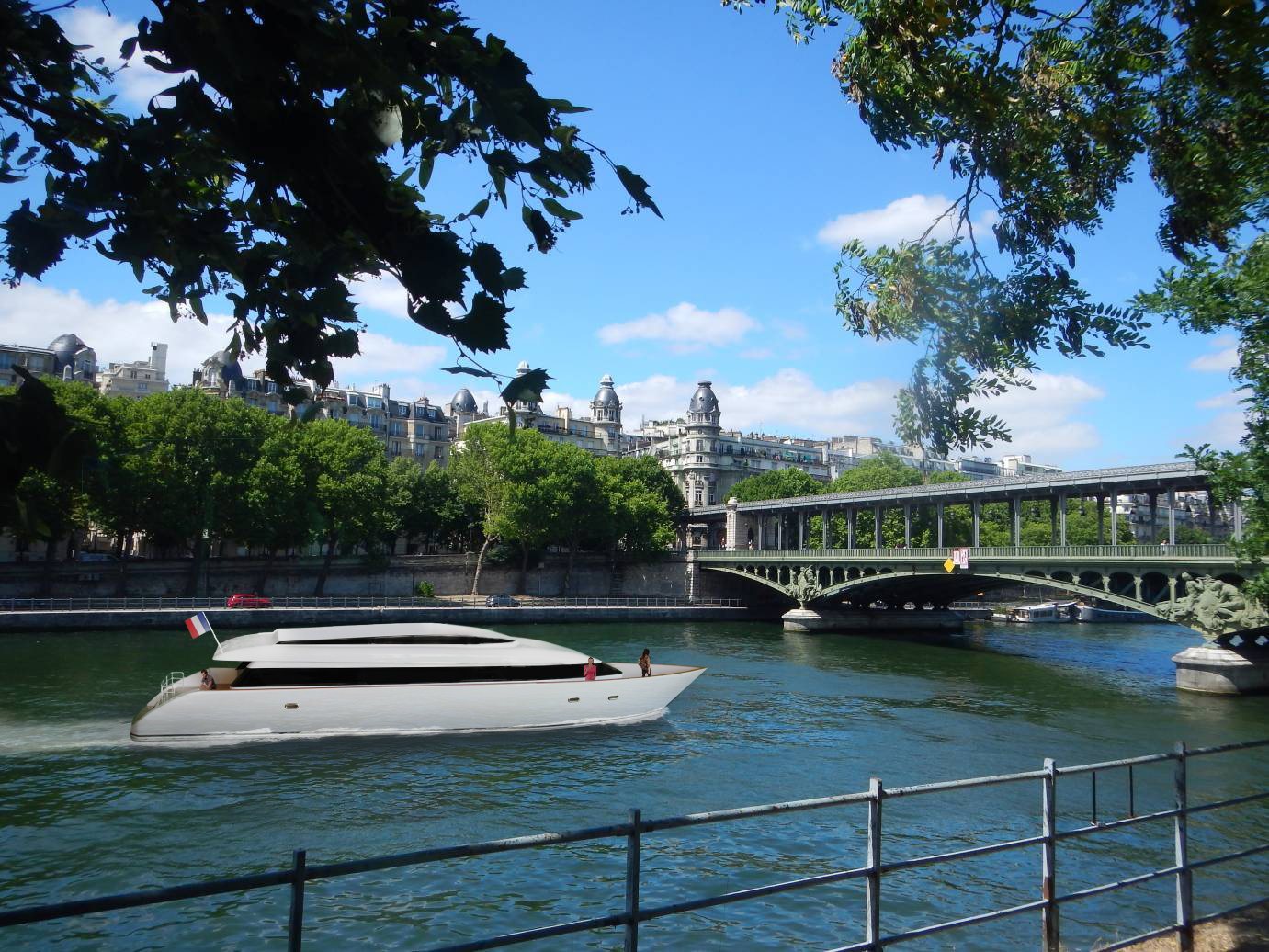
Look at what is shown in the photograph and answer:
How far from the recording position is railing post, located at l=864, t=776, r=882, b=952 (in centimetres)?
578

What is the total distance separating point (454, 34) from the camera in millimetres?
3516

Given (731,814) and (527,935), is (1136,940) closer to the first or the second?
(731,814)

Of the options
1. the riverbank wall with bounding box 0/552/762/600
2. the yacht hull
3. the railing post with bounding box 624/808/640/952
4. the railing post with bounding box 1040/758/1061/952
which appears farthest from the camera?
the riverbank wall with bounding box 0/552/762/600

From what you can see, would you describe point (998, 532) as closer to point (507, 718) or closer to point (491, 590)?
point (491, 590)

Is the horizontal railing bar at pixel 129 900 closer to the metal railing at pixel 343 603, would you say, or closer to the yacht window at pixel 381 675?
the yacht window at pixel 381 675

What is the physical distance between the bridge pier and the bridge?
0.04 metres

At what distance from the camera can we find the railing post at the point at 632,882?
5000mm

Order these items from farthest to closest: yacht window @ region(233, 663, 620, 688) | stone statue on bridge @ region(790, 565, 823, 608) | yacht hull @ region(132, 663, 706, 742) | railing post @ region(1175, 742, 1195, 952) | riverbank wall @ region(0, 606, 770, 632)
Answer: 1. stone statue on bridge @ region(790, 565, 823, 608)
2. riverbank wall @ region(0, 606, 770, 632)
3. yacht window @ region(233, 663, 620, 688)
4. yacht hull @ region(132, 663, 706, 742)
5. railing post @ region(1175, 742, 1195, 952)

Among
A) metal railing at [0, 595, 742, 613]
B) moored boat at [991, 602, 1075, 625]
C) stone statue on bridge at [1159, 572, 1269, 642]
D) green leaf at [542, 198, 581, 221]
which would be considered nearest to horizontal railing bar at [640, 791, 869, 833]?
green leaf at [542, 198, 581, 221]

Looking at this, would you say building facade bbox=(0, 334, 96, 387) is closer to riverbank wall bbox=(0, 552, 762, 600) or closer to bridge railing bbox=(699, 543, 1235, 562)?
riverbank wall bbox=(0, 552, 762, 600)

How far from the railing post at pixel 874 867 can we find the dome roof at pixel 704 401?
12792cm

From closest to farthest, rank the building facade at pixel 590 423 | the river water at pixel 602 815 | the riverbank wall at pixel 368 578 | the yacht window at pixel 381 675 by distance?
the river water at pixel 602 815
the yacht window at pixel 381 675
the riverbank wall at pixel 368 578
the building facade at pixel 590 423

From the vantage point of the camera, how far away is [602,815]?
17.8 m

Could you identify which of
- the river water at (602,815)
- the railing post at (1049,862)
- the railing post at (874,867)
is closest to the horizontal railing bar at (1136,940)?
the railing post at (1049,862)
